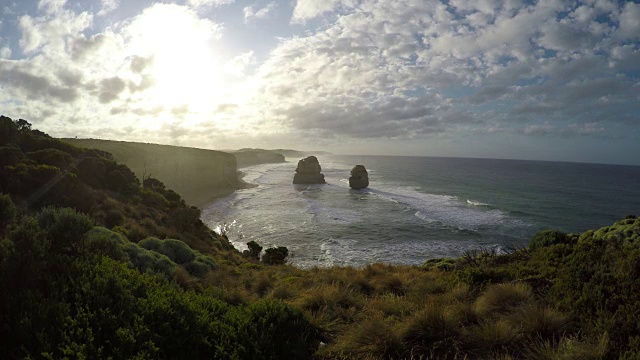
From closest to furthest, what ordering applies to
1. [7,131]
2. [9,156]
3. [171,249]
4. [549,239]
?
[171,249]
[549,239]
[9,156]
[7,131]

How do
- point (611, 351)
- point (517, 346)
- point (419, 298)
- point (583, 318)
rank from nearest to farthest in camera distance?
point (611, 351)
point (517, 346)
point (583, 318)
point (419, 298)

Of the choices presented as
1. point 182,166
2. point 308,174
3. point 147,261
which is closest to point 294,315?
point 147,261

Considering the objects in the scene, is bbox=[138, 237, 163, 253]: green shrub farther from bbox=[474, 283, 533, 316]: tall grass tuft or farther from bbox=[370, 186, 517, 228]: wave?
bbox=[370, 186, 517, 228]: wave

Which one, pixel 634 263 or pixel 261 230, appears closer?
pixel 634 263

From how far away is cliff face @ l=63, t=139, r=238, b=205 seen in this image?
6444cm

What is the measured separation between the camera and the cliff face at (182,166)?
6444cm

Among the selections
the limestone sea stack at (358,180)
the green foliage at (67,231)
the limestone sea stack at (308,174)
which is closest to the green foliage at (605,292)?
the green foliage at (67,231)

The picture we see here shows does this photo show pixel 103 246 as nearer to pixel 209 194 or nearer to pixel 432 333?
pixel 432 333

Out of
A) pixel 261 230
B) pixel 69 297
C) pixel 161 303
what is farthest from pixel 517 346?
pixel 261 230

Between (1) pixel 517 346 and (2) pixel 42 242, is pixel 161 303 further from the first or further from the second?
(1) pixel 517 346

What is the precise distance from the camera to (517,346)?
17.0 feet

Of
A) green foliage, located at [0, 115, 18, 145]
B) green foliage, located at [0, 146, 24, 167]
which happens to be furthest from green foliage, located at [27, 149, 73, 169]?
green foliage, located at [0, 115, 18, 145]

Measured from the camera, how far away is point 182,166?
75.1 meters

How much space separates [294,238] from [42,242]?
31.1m
